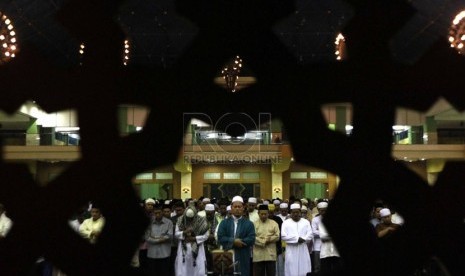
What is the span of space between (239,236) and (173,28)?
15770mm

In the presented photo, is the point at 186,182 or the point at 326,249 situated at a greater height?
the point at 186,182

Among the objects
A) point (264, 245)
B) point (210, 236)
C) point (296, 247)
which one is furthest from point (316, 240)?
point (210, 236)

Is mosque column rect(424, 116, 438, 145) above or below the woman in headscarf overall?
above

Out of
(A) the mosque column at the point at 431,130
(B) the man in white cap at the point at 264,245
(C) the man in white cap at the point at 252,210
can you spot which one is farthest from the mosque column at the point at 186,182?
(B) the man in white cap at the point at 264,245

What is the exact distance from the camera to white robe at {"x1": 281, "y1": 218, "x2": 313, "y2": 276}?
9031mm

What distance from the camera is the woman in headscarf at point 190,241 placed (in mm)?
8703

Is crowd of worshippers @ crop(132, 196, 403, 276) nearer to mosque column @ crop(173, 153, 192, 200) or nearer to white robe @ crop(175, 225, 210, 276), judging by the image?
white robe @ crop(175, 225, 210, 276)

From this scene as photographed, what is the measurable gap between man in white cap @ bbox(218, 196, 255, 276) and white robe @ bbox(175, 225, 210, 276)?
2.22 feet

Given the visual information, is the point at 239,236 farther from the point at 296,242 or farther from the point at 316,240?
the point at 316,240

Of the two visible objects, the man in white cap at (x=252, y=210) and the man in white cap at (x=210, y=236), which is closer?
the man in white cap at (x=210, y=236)

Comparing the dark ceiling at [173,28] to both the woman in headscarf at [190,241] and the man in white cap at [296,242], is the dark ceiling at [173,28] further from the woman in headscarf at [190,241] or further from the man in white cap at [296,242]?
the woman in headscarf at [190,241]

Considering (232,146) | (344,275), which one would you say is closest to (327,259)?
(344,275)

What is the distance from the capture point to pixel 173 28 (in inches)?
902

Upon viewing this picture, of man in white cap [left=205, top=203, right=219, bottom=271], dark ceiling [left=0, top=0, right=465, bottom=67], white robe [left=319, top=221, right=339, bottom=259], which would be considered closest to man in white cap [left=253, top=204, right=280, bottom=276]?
man in white cap [left=205, top=203, right=219, bottom=271]
